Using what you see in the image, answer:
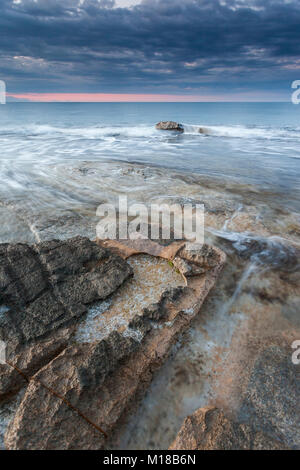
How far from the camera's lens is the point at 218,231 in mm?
6691

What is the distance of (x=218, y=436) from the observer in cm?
241

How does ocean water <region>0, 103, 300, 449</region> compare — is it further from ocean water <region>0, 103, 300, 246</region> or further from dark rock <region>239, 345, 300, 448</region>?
dark rock <region>239, 345, 300, 448</region>

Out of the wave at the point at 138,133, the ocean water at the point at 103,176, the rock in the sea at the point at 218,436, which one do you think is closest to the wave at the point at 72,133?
the wave at the point at 138,133

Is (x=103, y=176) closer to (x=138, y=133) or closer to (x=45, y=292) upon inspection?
(x=45, y=292)

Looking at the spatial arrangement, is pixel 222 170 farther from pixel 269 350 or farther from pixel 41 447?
pixel 41 447

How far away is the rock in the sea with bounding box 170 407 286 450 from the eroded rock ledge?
63cm

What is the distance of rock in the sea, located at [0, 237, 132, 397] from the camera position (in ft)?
9.84

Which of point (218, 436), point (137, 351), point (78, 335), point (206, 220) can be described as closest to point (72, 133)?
point (206, 220)

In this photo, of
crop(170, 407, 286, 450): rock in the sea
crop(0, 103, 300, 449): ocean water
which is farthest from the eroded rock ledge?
crop(170, 407, 286, 450): rock in the sea

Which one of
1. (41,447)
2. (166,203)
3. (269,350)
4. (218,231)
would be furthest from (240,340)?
(166,203)

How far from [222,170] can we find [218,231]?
7136mm

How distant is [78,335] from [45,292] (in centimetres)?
81

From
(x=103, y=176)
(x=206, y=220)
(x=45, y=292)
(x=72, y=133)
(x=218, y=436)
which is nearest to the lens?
(x=218, y=436)

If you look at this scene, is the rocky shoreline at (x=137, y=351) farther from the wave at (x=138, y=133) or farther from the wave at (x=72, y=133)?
the wave at (x=72, y=133)
